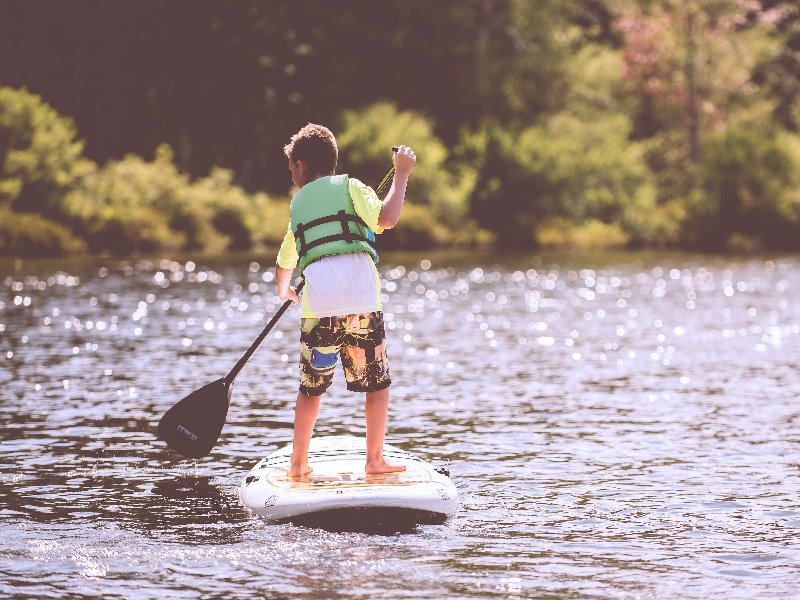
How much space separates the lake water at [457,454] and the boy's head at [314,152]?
7.20ft

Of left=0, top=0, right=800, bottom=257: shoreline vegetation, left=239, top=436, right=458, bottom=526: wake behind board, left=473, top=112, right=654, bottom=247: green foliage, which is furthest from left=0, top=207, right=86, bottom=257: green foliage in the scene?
left=239, top=436, right=458, bottom=526: wake behind board

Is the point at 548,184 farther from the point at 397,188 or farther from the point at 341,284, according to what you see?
the point at 397,188

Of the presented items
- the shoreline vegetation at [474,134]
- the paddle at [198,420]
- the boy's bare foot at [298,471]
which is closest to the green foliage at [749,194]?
the shoreline vegetation at [474,134]

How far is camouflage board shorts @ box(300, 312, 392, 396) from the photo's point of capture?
9.79m

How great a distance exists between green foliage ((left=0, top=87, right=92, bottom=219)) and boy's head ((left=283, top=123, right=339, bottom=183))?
41.3m

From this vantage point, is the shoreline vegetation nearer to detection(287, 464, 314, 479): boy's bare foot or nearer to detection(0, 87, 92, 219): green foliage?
detection(0, 87, 92, 219): green foliage

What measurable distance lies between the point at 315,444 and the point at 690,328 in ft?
51.4

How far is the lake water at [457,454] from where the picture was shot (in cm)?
859

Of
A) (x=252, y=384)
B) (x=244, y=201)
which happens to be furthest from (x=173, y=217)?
→ (x=252, y=384)

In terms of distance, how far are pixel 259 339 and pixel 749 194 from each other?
46680 mm

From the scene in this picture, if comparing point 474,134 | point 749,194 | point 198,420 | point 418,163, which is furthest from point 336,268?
point 474,134

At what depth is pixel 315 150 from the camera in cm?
981

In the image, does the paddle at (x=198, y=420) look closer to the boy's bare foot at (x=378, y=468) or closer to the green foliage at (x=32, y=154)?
the boy's bare foot at (x=378, y=468)

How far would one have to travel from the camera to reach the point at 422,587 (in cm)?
822
